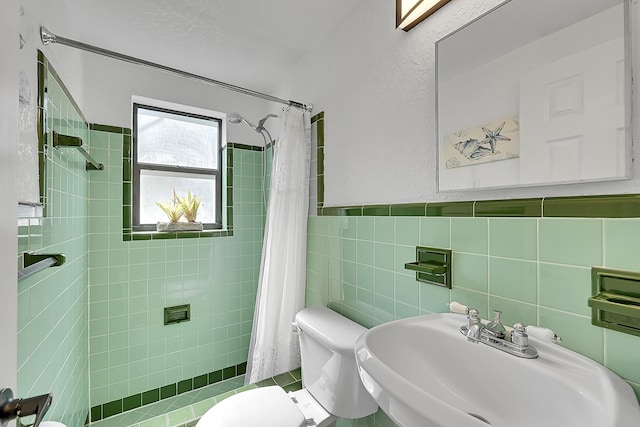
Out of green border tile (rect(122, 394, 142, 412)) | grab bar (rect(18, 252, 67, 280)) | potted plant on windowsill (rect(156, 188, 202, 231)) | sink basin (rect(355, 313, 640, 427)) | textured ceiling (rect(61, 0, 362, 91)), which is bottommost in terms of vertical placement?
green border tile (rect(122, 394, 142, 412))

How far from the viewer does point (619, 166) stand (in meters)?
0.67

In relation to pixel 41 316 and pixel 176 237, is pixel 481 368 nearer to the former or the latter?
pixel 41 316

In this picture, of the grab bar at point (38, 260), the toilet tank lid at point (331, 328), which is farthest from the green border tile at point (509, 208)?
the grab bar at point (38, 260)

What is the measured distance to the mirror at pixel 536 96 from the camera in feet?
2.23

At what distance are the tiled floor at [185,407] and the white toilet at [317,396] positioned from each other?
34cm

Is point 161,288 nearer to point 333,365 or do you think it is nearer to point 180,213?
point 180,213

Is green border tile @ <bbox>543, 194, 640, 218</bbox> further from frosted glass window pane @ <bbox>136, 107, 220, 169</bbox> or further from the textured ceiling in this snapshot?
frosted glass window pane @ <bbox>136, 107, 220, 169</bbox>

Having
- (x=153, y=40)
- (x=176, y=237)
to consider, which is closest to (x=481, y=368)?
(x=176, y=237)

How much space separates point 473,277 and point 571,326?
27 centimetres

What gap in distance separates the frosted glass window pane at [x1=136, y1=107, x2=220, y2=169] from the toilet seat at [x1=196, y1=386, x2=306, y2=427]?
5.64 feet

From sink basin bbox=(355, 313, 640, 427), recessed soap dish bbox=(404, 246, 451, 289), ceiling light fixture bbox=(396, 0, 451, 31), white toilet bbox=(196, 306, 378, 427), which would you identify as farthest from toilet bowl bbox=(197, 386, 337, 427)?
ceiling light fixture bbox=(396, 0, 451, 31)

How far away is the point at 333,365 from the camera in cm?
119

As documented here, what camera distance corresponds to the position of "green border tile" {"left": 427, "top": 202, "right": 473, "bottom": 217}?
0.98 metres

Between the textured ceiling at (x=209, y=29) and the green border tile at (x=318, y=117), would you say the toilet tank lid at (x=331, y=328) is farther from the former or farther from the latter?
the textured ceiling at (x=209, y=29)
